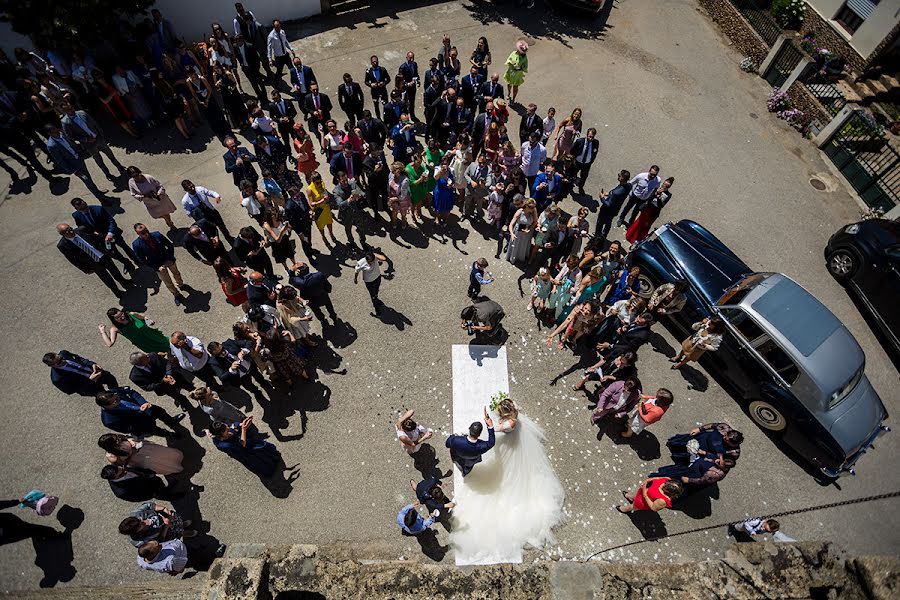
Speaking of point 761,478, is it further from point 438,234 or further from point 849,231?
point 438,234

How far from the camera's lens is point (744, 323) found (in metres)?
7.98

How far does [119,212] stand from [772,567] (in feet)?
44.8

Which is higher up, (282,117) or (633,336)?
(633,336)

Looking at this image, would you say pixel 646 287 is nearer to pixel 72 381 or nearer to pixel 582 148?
pixel 582 148

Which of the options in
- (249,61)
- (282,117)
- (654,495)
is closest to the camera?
(654,495)

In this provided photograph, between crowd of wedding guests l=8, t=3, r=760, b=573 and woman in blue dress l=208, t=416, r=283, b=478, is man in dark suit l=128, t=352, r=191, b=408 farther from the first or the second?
woman in blue dress l=208, t=416, r=283, b=478

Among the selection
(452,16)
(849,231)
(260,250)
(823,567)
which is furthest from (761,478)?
(452,16)

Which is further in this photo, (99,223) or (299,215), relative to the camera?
(299,215)

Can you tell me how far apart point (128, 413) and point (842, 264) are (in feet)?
49.3

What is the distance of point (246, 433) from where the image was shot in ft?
21.8

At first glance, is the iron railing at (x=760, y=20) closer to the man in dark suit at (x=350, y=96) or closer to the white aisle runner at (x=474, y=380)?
the man in dark suit at (x=350, y=96)

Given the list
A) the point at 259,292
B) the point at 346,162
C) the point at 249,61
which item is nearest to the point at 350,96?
the point at 346,162

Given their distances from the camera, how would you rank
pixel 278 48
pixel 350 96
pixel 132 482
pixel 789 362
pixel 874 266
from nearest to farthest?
1. pixel 132 482
2. pixel 789 362
3. pixel 874 266
4. pixel 350 96
5. pixel 278 48

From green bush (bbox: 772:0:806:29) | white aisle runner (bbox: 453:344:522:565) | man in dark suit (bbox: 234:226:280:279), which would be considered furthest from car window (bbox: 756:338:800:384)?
green bush (bbox: 772:0:806:29)
